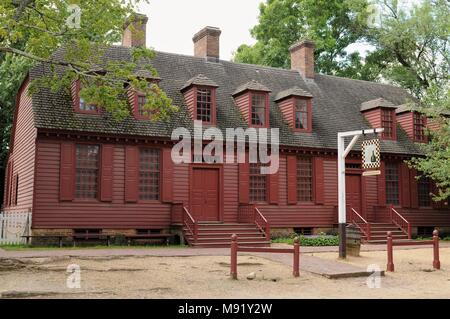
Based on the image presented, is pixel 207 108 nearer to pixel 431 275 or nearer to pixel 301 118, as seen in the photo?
pixel 301 118

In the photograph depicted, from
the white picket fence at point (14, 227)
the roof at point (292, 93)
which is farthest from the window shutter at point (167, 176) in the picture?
the roof at point (292, 93)

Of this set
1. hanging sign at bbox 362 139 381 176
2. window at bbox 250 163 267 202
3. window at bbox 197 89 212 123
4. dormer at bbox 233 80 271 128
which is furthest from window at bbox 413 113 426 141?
hanging sign at bbox 362 139 381 176

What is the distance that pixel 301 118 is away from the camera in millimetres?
25516

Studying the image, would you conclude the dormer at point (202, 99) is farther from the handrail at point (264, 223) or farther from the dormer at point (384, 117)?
the dormer at point (384, 117)

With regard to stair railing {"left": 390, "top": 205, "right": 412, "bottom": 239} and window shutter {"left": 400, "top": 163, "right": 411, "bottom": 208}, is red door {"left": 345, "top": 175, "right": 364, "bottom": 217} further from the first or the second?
window shutter {"left": 400, "top": 163, "right": 411, "bottom": 208}

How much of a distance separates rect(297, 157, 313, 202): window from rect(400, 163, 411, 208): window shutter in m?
5.27

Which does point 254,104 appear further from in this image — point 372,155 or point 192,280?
point 192,280

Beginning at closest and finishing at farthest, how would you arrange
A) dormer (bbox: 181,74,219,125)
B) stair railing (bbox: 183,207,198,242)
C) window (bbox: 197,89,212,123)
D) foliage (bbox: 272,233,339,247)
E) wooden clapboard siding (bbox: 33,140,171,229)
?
wooden clapboard siding (bbox: 33,140,171,229), stair railing (bbox: 183,207,198,242), foliage (bbox: 272,233,339,247), dormer (bbox: 181,74,219,125), window (bbox: 197,89,212,123)

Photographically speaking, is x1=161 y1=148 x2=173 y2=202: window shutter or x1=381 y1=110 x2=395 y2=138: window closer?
x1=161 y1=148 x2=173 y2=202: window shutter

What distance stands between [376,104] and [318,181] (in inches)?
237

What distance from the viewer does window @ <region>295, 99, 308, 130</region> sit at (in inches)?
1000

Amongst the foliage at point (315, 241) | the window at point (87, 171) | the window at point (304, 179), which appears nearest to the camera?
the window at point (87, 171)

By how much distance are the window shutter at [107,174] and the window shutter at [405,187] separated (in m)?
14.4

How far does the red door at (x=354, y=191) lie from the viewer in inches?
1014
